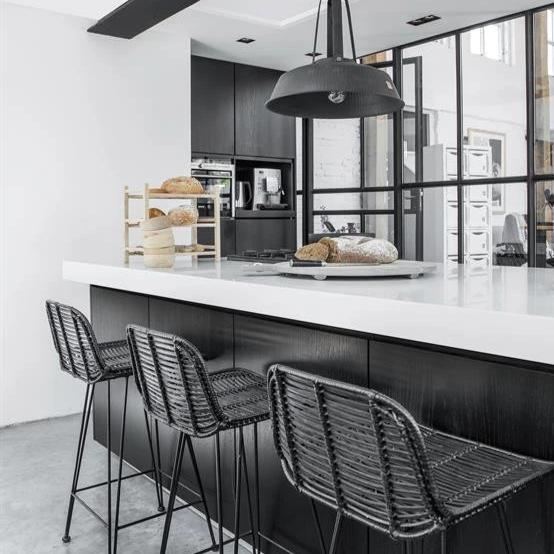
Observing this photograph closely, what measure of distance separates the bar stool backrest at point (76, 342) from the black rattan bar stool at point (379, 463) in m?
1.16

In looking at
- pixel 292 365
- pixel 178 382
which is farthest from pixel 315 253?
pixel 178 382

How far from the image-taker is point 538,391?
1.54 m

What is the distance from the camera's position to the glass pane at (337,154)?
5.72 meters

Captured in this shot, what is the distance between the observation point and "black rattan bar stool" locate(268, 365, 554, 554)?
4.08 ft

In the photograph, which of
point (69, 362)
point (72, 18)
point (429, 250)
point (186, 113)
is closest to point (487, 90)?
point (429, 250)

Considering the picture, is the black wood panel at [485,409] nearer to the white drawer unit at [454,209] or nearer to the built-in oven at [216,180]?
the white drawer unit at [454,209]

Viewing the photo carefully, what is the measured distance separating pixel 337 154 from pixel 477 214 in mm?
1494

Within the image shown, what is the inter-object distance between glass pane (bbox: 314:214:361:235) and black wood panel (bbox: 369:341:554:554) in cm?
376

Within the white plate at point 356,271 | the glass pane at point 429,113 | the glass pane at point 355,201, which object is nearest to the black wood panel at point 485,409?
the white plate at point 356,271

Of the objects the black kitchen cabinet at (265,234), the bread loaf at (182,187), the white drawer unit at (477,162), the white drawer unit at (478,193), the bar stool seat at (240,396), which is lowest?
the bar stool seat at (240,396)

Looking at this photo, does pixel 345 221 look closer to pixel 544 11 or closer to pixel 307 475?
pixel 544 11

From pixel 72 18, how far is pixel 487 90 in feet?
9.51

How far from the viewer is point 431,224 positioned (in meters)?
5.19

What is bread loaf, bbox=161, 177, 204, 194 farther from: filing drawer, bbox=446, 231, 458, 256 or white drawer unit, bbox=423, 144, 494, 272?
filing drawer, bbox=446, 231, 458, 256
